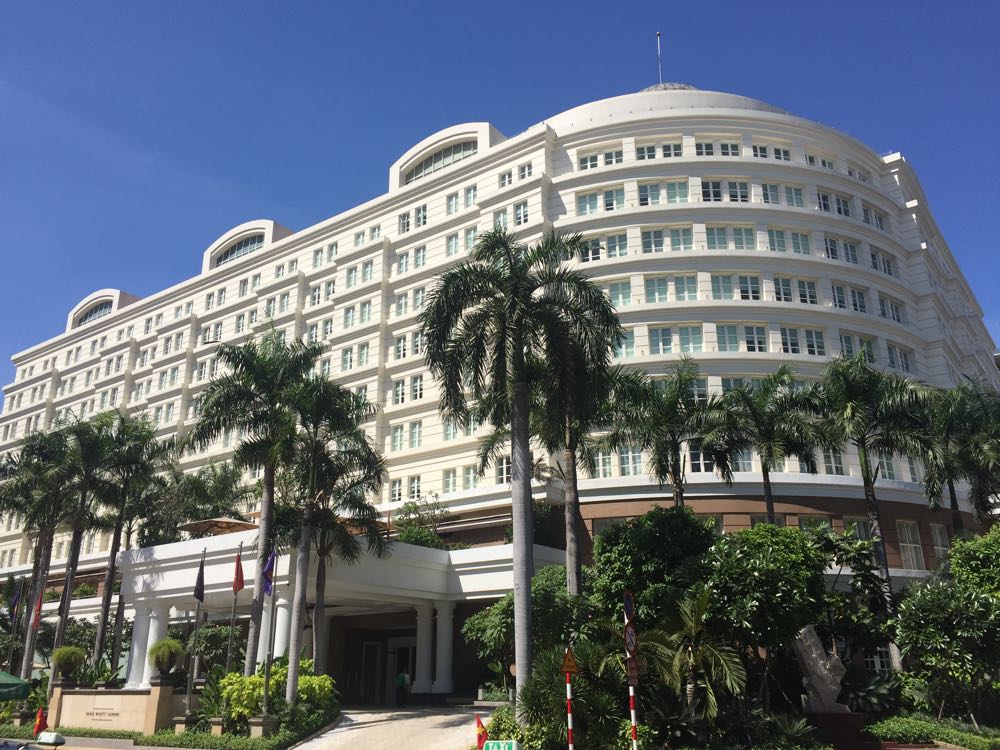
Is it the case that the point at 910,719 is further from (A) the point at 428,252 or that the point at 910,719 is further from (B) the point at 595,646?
(A) the point at 428,252

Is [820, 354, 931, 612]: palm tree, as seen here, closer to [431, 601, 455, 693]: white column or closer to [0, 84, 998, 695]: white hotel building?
[0, 84, 998, 695]: white hotel building

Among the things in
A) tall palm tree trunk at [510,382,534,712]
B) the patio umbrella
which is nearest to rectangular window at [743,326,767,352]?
tall palm tree trunk at [510,382,534,712]

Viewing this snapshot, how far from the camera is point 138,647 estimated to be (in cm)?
3653

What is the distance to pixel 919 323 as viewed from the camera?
156 ft

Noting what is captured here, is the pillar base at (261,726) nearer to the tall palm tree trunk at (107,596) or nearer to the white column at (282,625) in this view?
the white column at (282,625)

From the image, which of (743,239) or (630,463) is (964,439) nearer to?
(630,463)

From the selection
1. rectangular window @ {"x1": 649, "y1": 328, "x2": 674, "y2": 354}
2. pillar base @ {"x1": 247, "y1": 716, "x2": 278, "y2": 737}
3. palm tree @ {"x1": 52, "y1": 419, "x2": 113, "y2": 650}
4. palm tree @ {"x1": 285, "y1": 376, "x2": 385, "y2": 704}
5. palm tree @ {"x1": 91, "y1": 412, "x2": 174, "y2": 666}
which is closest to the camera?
pillar base @ {"x1": 247, "y1": 716, "x2": 278, "y2": 737}

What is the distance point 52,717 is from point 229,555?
27.5 feet

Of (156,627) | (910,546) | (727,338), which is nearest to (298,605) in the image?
(156,627)

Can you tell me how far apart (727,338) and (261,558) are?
26.6 meters

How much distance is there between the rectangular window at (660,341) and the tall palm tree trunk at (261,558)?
21.8 metres

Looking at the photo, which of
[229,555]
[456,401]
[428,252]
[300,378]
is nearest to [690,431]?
[456,401]

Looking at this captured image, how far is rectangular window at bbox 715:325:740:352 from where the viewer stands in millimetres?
42969

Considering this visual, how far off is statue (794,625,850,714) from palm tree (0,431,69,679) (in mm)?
34984
